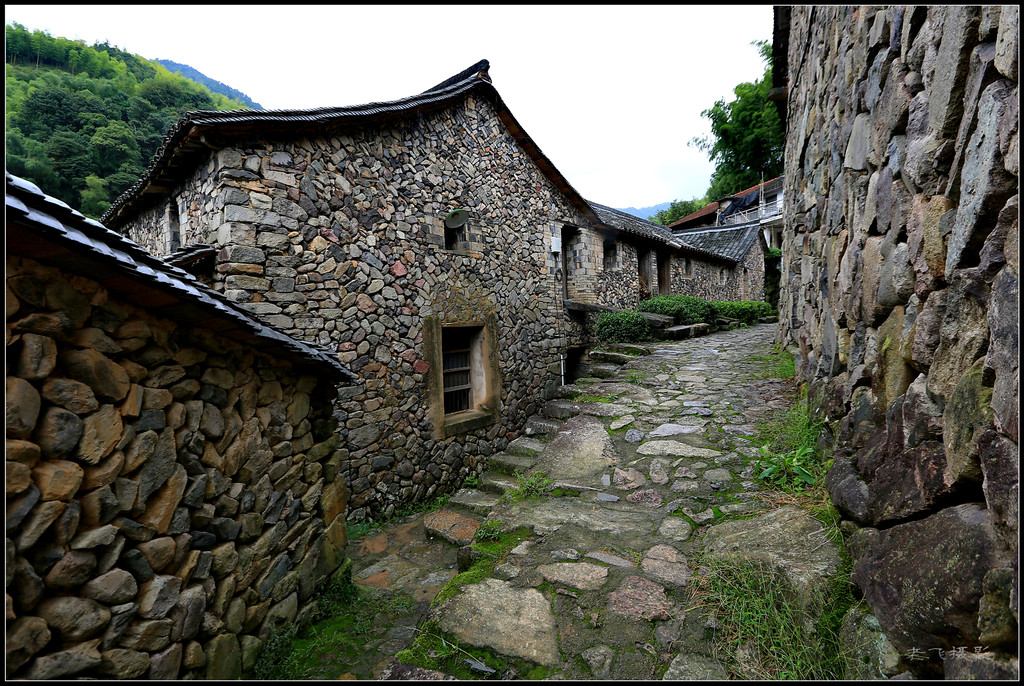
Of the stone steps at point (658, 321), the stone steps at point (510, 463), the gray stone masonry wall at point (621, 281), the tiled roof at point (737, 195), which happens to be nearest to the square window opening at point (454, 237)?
the stone steps at point (510, 463)

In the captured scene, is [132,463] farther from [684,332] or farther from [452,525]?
[684,332]

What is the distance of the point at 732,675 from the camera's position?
6.35ft

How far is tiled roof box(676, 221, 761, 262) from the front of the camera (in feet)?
55.4

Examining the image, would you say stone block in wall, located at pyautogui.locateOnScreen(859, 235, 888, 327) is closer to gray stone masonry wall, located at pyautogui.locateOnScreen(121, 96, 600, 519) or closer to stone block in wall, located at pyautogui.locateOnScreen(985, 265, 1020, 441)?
stone block in wall, located at pyautogui.locateOnScreen(985, 265, 1020, 441)

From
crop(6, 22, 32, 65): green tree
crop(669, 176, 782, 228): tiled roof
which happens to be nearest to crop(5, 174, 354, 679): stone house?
crop(669, 176, 782, 228): tiled roof

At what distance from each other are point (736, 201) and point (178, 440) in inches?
1085

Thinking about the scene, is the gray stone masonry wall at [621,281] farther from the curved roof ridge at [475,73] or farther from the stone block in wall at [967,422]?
the stone block in wall at [967,422]

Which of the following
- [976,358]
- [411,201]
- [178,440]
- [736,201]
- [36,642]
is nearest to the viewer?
[976,358]

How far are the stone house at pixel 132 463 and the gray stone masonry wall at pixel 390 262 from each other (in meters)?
2.15

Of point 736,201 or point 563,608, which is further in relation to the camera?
point 736,201

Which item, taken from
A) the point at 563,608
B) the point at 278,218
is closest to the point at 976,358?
the point at 563,608

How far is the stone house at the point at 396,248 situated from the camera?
175 inches

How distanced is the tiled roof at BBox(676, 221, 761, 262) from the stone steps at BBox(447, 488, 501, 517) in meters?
13.2

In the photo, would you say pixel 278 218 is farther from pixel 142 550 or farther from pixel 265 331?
pixel 142 550
